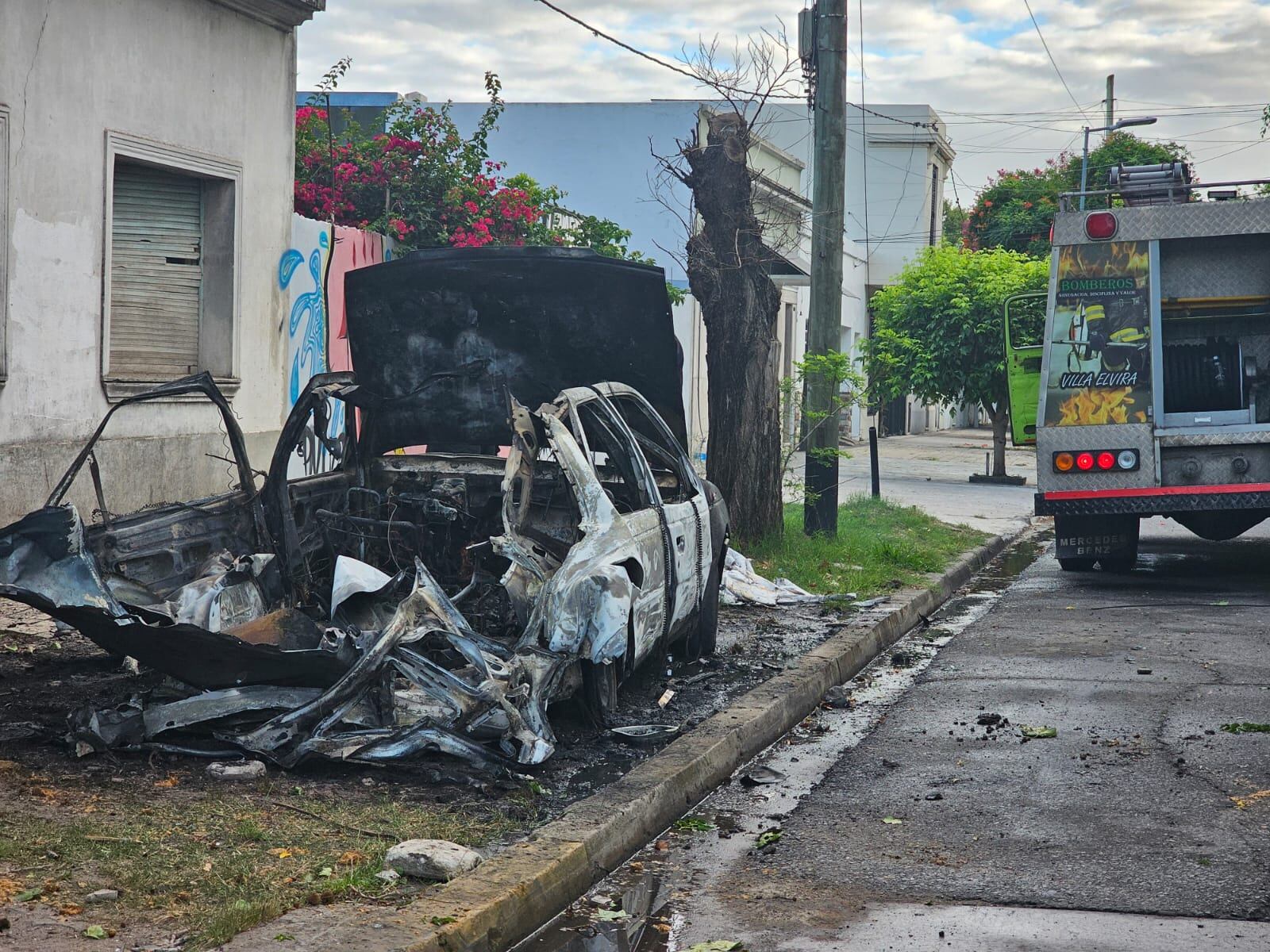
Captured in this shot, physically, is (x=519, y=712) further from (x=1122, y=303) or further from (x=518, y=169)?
(x=518, y=169)

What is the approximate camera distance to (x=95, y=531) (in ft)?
19.1

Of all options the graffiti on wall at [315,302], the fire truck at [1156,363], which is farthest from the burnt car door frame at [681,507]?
the graffiti on wall at [315,302]

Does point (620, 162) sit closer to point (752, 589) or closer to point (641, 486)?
point (752, 589)

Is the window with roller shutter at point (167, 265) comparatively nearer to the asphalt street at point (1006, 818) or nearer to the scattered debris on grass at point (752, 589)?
the scattered debris on grass at point (752, 589)

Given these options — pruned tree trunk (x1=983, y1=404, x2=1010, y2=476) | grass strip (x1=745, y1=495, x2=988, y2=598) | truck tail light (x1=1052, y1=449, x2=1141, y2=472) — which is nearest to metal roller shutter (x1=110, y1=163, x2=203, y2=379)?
grass strip (x1=745, y1=495, x2=988, y2=598)

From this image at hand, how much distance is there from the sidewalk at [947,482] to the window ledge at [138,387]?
6.33 meters

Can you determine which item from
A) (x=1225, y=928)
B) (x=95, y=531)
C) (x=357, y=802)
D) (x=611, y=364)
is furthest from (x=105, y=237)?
(x=1225, y=928)

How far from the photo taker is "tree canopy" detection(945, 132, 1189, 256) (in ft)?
133

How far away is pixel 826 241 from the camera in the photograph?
12.1m

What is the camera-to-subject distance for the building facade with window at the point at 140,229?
9.45 meters

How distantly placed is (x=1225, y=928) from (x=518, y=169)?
24.1 meters

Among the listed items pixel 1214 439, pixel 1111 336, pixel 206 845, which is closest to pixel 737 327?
pixel 1111 336

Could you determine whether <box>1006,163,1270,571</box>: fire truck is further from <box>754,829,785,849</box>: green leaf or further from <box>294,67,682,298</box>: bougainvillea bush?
<box>754,829,785,849</box>: green leaf

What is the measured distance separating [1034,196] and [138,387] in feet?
121
